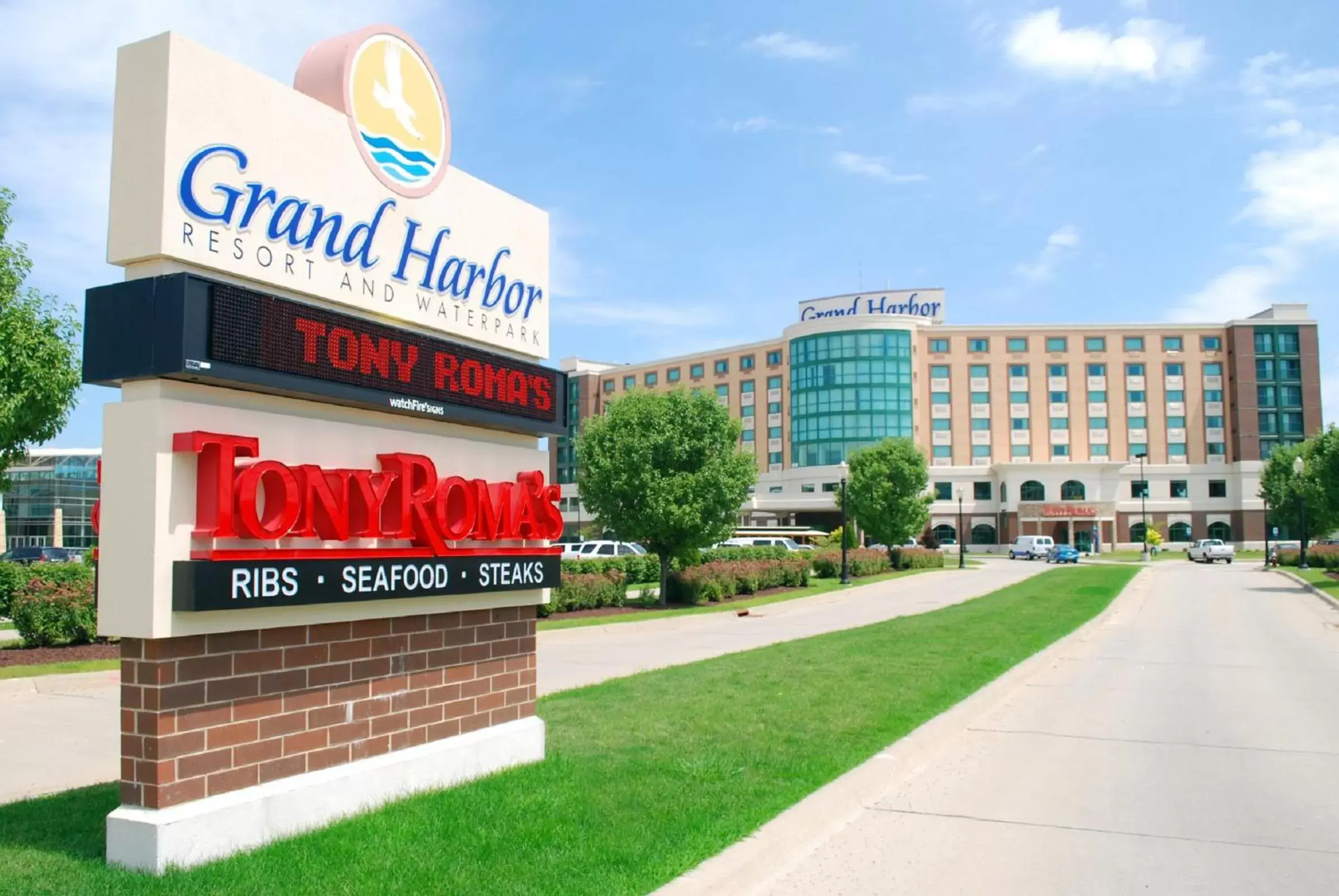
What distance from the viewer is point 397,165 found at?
24.6ft

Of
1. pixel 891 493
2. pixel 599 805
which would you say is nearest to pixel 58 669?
pixel 599 805

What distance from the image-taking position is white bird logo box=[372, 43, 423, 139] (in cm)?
745

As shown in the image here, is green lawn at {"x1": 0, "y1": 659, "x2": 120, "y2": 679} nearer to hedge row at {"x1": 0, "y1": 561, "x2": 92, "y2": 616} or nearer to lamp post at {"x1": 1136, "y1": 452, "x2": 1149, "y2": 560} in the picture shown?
hedge row at {"x1": 0, "y1": 561, "x2": 92, "y2": 616}

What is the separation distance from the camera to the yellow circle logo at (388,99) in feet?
23.6

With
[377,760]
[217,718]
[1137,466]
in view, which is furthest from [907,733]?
[1137,466]

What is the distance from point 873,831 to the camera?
708 centimetres

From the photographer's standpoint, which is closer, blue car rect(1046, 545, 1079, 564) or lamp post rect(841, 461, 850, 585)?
lamp post rect(841, 461, 850, 585)

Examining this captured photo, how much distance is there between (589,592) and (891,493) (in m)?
26.2

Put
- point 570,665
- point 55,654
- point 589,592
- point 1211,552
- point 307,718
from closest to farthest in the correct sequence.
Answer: point 307,718, point 55,654, point 570,665, point 589,592, point 1211,552

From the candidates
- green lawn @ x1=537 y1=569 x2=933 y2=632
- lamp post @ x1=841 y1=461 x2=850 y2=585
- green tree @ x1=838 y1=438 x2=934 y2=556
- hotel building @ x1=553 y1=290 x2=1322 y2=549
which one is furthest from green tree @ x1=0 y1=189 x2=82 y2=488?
hotel building @ x1=553 y1=290 x2=1322 y2=549

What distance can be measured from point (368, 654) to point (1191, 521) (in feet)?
317

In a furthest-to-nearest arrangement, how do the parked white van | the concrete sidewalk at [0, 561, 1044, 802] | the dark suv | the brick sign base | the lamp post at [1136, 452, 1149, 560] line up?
the lamp post at [1136, 452, 1149, 560]
the parked white van
the dark suv
the concrete sidewalk at [0, 561, 1044, 802]
the brick sign base

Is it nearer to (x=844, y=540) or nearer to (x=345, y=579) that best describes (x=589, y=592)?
(x=844, y=540)

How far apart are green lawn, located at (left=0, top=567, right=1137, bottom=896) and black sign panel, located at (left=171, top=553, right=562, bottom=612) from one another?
140 centimetres
